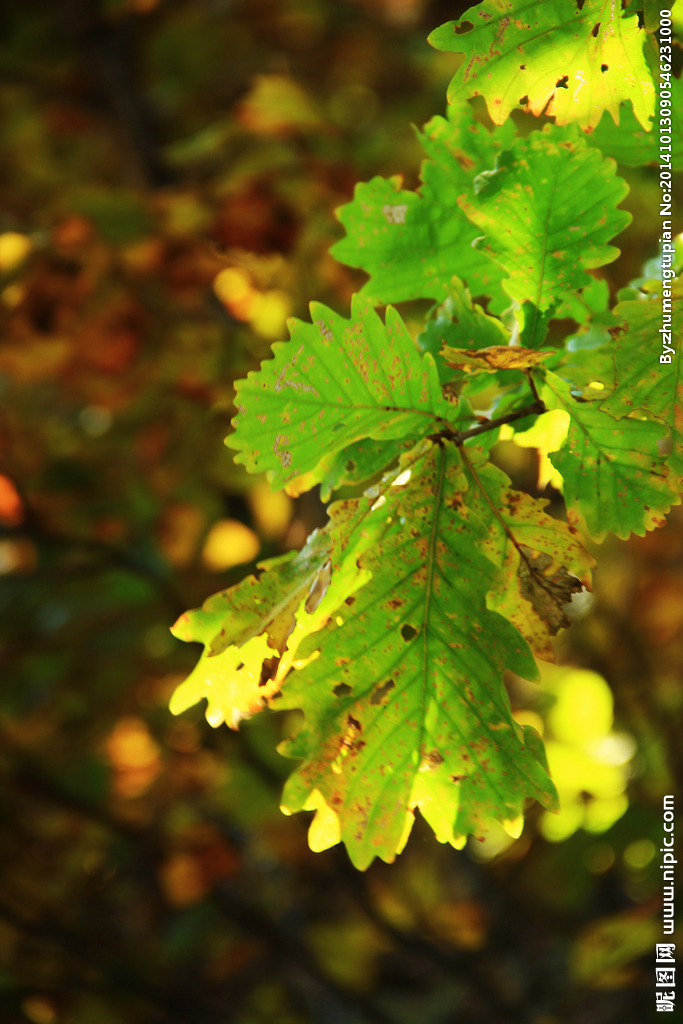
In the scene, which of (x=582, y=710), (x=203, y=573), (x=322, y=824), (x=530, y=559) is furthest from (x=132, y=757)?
(x=530, y=559)

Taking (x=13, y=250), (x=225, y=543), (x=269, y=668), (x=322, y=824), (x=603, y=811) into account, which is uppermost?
(x=13, y=250)

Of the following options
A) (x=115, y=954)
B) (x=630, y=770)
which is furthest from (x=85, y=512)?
(x=630, y=770)

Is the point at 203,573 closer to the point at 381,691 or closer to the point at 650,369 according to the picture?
the point at 381,691

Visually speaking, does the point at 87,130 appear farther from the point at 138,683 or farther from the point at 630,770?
the point at 630,770

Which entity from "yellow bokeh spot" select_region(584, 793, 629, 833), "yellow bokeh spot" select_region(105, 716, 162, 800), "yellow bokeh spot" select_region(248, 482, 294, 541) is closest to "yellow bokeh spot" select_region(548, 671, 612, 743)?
"yellow bokeh spot" select_region(584, 793, 629, 833)

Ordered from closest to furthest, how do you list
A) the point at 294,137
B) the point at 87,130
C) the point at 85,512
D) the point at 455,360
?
1. the point at 455,360
2. the point at 294,137
3. the point at 85,512
4. the point at 87,130

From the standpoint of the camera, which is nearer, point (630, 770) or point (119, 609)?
point (119, 609)

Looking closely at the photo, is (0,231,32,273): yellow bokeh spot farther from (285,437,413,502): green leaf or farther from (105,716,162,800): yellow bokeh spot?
(105,716,162,800): yellow bokeh spot

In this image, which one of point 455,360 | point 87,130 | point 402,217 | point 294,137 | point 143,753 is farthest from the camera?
point 143,753
